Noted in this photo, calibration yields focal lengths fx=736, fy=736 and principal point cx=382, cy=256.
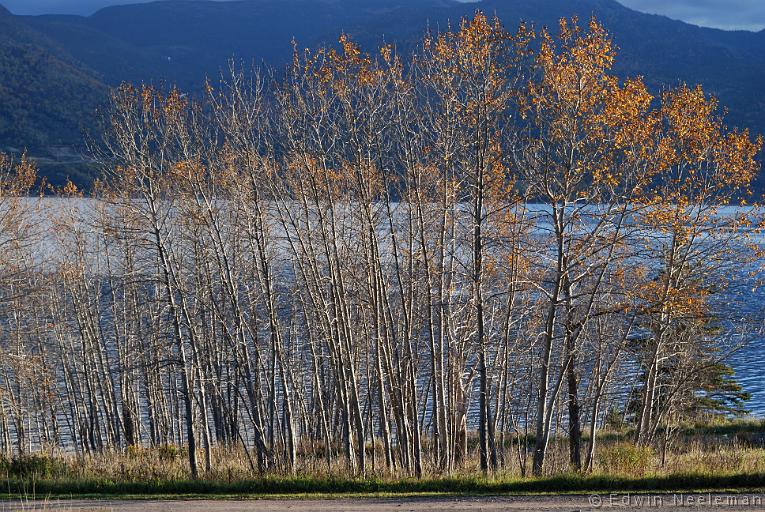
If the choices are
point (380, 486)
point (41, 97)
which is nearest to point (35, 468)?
point (380, 486)

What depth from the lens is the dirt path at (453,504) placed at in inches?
406

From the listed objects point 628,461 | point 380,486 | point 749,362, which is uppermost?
point 380,486

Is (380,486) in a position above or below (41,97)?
below

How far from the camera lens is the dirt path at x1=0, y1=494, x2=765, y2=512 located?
33.9 feet

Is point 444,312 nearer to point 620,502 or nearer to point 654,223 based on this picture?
point 654,223

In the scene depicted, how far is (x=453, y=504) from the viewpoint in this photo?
10.9 metres

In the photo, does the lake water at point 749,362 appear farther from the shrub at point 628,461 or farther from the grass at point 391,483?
the shrub at point 628,461

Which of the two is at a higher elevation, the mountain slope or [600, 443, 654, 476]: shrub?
the mountain slope

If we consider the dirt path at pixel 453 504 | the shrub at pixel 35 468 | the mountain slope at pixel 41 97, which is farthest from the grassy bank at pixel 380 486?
the mountain slope at pixel 41 97

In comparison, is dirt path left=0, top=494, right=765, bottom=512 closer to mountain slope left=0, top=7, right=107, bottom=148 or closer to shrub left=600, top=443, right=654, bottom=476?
shrub left=600, top=443, right=654, bottom=476

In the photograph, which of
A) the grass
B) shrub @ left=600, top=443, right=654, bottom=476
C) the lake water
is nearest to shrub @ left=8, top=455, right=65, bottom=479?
the grass

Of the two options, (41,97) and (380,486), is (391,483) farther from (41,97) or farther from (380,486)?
(41,97)

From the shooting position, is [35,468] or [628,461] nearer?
[628,461]

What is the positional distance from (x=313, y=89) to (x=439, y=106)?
118 inches
